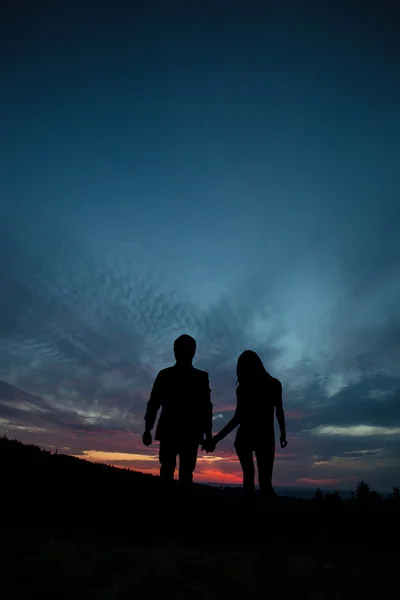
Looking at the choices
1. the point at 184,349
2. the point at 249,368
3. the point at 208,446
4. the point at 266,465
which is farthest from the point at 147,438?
the point at 266,465

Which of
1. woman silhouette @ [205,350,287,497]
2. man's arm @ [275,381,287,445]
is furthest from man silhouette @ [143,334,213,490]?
man's arm @ [275,381,287,445]

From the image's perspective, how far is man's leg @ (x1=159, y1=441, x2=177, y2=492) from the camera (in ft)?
21.7

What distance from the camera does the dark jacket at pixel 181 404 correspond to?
6672mm

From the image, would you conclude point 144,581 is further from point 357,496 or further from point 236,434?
point 357,496

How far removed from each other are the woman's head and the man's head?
5.42ft

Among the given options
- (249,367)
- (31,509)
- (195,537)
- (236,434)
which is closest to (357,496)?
(236,434)

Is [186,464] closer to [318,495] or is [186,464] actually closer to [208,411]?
[208,411]

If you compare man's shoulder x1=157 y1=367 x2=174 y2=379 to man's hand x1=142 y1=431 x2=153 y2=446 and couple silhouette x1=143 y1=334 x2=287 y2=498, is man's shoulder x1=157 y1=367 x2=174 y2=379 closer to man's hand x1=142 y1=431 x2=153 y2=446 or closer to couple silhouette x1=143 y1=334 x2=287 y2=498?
couple silhouette x1=143 y1=334 x2=287 y2=498

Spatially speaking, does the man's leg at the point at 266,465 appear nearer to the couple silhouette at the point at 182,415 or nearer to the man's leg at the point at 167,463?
the couple silhouette at the point at 182,415

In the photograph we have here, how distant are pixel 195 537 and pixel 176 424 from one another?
1792mm

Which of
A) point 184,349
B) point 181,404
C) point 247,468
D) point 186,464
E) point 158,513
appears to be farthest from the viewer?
point 247,468

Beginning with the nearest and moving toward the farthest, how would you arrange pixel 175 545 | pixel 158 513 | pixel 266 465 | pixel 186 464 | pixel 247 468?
1. pixel 175 545
2. pixel 158 513
3. pixel 186 464
4. pixel 266 465
5. pixel 247 468

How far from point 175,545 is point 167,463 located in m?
2.35

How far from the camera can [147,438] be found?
6.79 metres
